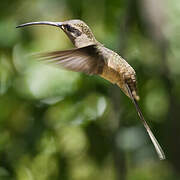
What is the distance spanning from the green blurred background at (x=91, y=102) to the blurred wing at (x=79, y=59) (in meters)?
1.10

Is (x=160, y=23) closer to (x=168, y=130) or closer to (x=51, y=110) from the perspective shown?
(x=168, y=130)

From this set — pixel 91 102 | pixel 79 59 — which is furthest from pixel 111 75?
pixel 91 102

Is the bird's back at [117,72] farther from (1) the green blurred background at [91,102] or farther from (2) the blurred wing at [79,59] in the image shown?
(1) the green blurred background at [91,102]

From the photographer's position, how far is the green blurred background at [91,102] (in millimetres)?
2807

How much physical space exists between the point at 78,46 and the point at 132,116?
56.0 inches

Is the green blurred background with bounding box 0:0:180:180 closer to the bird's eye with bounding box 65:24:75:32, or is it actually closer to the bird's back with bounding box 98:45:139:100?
the bird's back with bounding box 98:45:139:100

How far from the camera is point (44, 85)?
2.86m

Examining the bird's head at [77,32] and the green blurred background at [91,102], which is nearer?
the bird's head at [77,32]

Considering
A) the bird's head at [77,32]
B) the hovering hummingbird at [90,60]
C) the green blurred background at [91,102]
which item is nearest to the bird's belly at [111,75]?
the hovering hummingbird at [90,60]

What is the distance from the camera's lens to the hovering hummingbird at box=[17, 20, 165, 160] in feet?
4.95

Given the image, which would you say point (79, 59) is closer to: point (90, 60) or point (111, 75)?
point (90, 60)

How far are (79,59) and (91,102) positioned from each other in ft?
4.38

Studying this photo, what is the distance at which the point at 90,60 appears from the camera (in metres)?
1.59

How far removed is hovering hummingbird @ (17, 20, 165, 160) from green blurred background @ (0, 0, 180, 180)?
1.00 m
